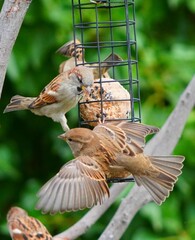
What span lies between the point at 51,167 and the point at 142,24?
1.52m

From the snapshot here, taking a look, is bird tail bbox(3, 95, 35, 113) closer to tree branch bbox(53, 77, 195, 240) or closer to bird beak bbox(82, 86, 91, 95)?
bird beak bbox(82, 86, 91, 95)

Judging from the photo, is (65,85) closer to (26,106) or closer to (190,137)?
(26,106)

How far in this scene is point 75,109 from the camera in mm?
6938

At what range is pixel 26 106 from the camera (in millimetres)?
5430

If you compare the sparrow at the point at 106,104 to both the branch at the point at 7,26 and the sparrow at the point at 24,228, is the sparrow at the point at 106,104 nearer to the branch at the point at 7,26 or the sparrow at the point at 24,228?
the sparrow at the point at 24,228

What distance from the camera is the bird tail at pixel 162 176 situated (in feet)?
16.4

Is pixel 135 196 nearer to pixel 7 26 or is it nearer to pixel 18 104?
pixel 18 104

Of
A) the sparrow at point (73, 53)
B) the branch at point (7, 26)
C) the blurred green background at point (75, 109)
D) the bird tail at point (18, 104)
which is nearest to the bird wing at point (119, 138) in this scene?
the bird tail at point (18, 104)

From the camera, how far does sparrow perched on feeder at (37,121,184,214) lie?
4.52 meters

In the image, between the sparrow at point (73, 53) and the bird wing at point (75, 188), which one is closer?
the bird wing at point (75, 188)

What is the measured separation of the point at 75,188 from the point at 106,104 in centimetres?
95

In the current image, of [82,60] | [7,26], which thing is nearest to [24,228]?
[82,60]

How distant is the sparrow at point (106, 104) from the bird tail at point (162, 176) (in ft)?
1.51

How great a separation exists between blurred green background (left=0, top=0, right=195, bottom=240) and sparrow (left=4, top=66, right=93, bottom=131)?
1.43 m
